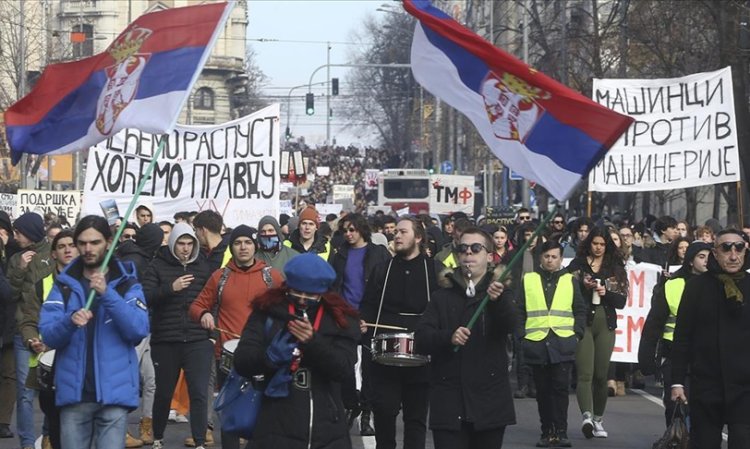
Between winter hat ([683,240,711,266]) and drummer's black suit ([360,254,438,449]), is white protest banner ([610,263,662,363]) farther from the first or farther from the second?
drummer's black suit ([360,254,438,449])

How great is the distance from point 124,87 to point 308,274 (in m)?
2.45

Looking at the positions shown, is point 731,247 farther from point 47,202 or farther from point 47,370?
point 47,202

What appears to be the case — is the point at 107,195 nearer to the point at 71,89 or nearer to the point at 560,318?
the point at 560,318

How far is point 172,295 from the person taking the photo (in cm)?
1185

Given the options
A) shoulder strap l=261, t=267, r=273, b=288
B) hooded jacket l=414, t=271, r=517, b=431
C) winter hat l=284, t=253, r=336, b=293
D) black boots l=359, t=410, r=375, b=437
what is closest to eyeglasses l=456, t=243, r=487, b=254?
hooded jacket l=414, t=271, r=517, b=431

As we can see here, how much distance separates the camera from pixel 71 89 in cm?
937

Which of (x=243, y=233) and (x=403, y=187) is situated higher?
(x=403, y=187)

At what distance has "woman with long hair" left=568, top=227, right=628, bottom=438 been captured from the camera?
13.5 metres

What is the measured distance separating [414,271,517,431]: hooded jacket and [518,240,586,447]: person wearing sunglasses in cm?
434

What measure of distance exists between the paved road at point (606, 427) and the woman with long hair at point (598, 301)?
0.94 ft

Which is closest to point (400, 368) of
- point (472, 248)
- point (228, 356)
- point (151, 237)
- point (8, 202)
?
point (228, 356)

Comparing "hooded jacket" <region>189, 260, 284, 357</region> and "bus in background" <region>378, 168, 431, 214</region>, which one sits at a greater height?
"bus in background" <region>378, 168, 431, 214</region>

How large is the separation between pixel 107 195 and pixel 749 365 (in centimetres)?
1307

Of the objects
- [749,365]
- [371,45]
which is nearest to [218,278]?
[749,365]
